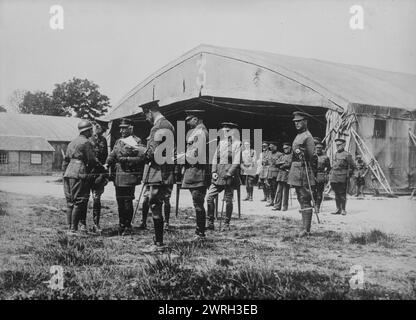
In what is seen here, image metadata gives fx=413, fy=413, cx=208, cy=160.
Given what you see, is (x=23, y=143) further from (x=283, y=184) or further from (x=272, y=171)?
(x=283, y=184)

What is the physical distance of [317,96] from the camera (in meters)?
11.2

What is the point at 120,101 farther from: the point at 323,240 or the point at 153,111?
the point at 323,240

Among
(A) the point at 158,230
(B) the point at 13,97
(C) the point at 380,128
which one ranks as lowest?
(A) the point at 158,230

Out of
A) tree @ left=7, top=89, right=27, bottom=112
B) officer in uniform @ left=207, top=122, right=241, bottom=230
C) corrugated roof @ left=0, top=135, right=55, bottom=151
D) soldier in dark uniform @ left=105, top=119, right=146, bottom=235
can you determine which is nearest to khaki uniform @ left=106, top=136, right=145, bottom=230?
soldier in dark uniform @ left=105, top=119, right=146, bottom=235

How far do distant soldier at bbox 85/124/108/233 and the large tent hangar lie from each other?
4478 millimetres

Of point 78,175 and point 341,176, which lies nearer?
point 78,175

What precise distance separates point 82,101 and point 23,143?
4929 millimetres

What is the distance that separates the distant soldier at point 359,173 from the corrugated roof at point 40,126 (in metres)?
10.1

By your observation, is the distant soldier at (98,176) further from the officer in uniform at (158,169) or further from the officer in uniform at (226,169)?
the officer in uniform at (226,169)

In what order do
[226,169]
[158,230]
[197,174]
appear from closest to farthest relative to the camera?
[158,230], [197,174], [226,169]

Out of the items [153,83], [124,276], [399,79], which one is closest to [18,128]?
[153,83]

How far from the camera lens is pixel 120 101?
1497cm

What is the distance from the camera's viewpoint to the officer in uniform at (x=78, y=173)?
621 cm

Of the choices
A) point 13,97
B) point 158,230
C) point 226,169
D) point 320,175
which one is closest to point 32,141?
point 13,97
